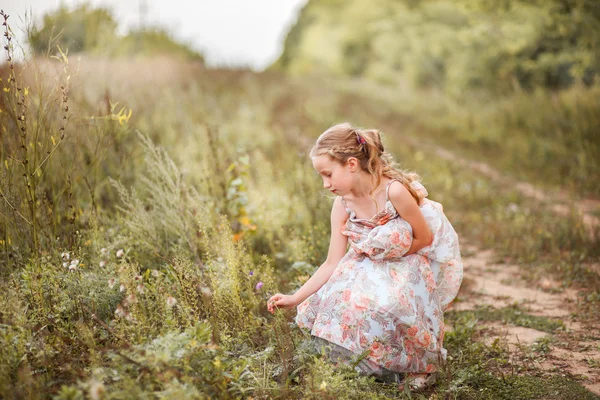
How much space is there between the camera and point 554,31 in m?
10.8

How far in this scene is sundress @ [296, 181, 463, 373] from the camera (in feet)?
8.79

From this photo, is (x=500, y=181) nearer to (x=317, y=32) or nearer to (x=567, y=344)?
(x=567, y=344)

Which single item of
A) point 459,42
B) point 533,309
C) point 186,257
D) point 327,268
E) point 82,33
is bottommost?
point 533,309

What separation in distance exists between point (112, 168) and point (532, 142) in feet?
21.3

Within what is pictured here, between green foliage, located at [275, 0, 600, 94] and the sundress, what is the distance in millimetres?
6722

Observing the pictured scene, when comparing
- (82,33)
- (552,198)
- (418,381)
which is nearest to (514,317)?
(418,381)

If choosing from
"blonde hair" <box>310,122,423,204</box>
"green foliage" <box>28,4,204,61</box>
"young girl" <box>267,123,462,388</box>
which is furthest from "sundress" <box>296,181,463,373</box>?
"green foliage" <box>28,4,204,61</box>

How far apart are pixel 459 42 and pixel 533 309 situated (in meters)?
13.8

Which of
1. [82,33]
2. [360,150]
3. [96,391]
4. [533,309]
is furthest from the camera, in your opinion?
[82,33]

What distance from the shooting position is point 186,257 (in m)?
3.58

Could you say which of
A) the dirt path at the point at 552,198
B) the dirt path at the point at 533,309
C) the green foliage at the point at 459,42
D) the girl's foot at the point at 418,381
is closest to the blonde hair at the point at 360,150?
the girl's foot at the point at 418,381

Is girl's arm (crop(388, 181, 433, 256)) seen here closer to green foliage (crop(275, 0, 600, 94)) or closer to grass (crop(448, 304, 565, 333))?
grass (crop(448, 304, 565, 333))

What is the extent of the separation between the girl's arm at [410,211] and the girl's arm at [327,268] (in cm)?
35

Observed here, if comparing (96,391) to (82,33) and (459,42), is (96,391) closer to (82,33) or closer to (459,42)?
(82,33)
